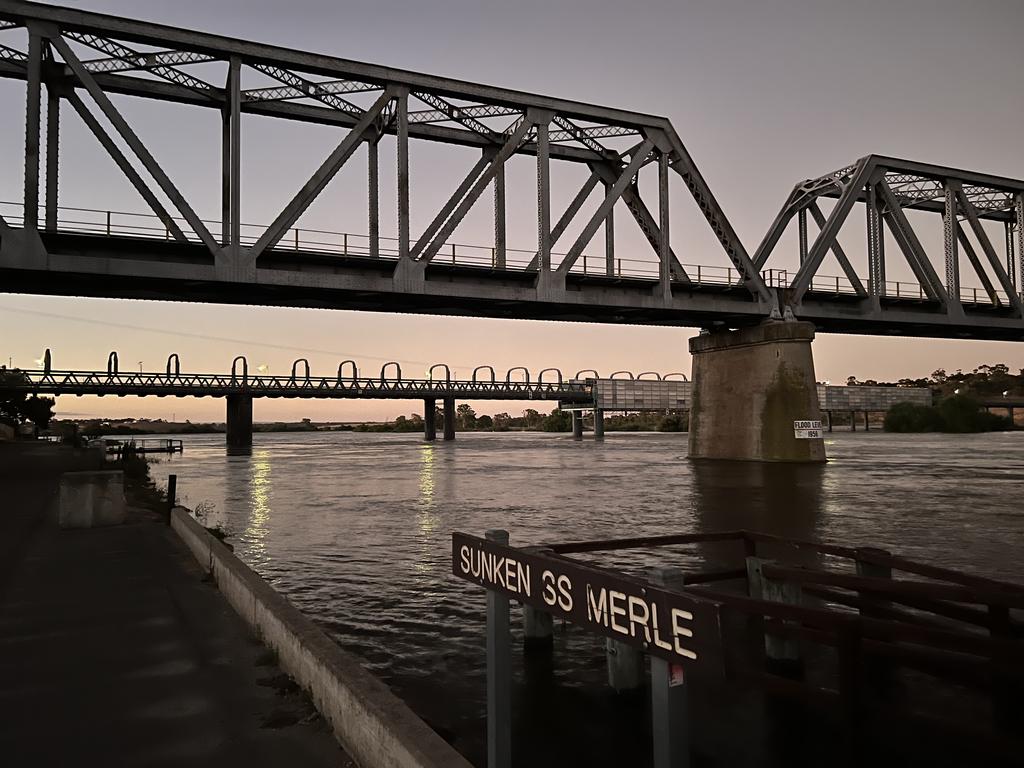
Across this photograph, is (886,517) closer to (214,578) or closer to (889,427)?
(214,578)

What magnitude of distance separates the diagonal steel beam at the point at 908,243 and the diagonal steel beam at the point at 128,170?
143 feet

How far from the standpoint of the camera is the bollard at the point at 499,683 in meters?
3.71

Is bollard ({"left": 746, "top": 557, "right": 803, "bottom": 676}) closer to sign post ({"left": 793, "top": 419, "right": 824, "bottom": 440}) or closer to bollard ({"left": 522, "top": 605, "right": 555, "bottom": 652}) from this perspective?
bollard ({"left": 522, "top": 605, "right": 555, "bottom": 652})

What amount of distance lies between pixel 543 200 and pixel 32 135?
22477mm

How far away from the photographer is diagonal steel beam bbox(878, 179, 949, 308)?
49.3m

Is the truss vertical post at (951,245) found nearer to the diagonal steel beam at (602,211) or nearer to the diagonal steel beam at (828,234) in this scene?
the diagonal steel beam at (828,234)

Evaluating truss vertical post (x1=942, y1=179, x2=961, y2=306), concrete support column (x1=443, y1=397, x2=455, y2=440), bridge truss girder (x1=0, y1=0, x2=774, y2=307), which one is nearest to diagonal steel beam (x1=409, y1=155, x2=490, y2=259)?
bridge truss girder (x1=0, y1=0, x2=774, y2=307)

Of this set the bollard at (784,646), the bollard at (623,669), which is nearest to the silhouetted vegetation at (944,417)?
the bollard at (784,646)

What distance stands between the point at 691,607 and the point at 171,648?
19.6 ft

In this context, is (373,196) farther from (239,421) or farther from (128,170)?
(239,421)

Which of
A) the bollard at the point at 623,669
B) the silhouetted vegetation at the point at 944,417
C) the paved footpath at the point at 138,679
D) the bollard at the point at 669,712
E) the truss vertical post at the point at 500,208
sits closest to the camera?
the bollard at the point at 669,712

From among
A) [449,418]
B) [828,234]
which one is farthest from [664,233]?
[449,418]

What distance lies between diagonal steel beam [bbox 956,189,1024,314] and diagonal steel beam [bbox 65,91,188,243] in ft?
169

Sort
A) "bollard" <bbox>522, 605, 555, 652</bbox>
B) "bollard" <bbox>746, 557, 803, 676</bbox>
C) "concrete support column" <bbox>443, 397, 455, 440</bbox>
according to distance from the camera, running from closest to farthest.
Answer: "bollard" <bbox>746, 557, 803, 676</bbox>, "bollard" <bbox>522, 605, 555, 652</bbox>, "concrete support column" <bbox>443, 397, 455, 440</bbox>
